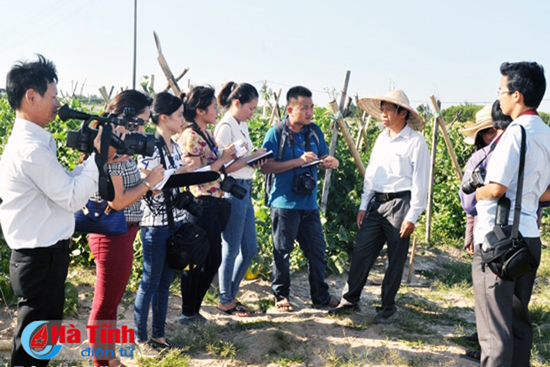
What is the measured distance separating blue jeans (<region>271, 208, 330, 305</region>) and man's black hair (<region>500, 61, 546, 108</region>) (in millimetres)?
2212

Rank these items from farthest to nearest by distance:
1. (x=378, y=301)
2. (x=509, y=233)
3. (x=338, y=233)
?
(x=338, y=233)
(x=378, y=301)
(x=509, y=233)

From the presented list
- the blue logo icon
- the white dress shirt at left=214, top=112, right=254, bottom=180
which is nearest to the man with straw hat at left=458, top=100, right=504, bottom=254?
the white dress shirt at left=214, top=112, right=254, bottom=180

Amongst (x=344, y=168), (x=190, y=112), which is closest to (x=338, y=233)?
(x=344, y=168)

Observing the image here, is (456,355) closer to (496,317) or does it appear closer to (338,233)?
(496,317)

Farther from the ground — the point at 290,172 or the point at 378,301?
the point at 290,172

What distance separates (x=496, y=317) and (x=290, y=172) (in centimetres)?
218

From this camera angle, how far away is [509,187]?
2.77 metres

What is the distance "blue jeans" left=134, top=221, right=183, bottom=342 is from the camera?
11.2ft

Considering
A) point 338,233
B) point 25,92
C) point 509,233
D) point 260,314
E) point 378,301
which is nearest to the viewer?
point 25,92

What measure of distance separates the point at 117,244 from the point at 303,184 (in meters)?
1.87

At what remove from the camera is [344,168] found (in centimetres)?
659

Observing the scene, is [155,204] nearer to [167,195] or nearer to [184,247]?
[167,195]

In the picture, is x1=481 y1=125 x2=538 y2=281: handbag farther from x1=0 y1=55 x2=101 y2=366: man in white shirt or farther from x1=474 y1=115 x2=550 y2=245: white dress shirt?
x1=0 y1=55 x2=101 y2=366: man in white shirt

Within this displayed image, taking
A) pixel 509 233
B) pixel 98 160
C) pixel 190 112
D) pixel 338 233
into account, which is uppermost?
pixel 190 112
